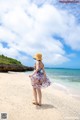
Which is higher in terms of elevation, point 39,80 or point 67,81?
point 39,80

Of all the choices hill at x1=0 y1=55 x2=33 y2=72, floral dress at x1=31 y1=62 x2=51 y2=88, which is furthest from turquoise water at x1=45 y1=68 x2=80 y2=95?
hill at x1=0 y1=55 x2=33 y2=72

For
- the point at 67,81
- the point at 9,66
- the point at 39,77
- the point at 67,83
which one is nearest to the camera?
the point at 39,77

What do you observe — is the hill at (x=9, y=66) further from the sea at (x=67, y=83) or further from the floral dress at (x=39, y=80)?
the floral dress at (x=39, y=80)

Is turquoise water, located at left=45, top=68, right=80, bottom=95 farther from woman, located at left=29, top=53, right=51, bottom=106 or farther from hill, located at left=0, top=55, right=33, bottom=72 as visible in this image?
hill, located at left=0, top=55, right=33, bottom=72

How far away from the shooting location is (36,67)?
31.5ft

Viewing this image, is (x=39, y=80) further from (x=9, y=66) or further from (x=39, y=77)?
(x=9, y=66)

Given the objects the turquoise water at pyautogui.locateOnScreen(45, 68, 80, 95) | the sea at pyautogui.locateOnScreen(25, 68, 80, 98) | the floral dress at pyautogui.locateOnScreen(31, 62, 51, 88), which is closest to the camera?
the floral dress at pyautogui.locateOnScreen(31, 62, 51, 88)

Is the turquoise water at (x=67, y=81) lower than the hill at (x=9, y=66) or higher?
lower

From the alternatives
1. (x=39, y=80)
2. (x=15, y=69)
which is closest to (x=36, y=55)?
(x=39, y=80)

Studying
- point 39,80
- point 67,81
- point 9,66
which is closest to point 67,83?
point 67,81

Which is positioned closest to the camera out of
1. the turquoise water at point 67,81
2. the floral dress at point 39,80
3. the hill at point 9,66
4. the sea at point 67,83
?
the floral dress at point 39,80

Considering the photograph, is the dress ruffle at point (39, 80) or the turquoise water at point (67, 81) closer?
the dress ruffle at point (39, 80)

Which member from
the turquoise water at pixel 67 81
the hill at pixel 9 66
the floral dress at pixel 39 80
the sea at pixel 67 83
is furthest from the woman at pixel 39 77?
the hill at pixel 9 66

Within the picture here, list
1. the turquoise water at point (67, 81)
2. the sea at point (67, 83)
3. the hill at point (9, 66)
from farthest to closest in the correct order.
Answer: the hill at point (9, 66), the turquoise water at point (67, 81), the sea at point (67, 83)
